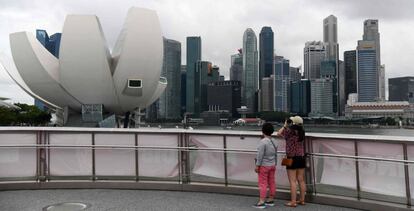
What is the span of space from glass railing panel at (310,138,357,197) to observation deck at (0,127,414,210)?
0.05ft

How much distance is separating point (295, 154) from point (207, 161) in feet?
5.89

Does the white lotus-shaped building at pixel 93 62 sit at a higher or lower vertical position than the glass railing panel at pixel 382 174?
higher

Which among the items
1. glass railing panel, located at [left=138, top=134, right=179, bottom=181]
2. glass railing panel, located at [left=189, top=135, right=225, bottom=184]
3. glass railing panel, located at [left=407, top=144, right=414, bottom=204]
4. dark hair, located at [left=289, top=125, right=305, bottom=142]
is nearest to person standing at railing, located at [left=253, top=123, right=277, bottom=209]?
dark hair, located at [left=289, top=125, right=305, bottom=142]

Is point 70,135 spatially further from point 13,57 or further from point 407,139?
point 13,57

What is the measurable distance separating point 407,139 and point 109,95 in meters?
39.3

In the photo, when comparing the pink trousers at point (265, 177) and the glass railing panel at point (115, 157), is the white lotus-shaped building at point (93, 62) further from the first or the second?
the pink trousers at point (265, 177)

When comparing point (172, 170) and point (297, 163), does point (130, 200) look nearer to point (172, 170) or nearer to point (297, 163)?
point (172, 170)

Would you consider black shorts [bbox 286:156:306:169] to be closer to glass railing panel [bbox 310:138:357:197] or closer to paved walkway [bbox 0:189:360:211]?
glass railing panel [bbox 310:138:357:197]

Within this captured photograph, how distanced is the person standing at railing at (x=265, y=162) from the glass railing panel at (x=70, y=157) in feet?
10.9

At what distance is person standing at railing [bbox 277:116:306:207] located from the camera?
21.1 feet

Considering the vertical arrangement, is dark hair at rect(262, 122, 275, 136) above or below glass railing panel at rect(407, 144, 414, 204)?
above

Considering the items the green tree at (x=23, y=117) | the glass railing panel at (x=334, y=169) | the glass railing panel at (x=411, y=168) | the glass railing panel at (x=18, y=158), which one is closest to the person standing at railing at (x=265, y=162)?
the glass railing panel at (x=334, y=169)

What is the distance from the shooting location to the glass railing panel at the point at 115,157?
800 cm

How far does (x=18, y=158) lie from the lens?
7980 millimetres
